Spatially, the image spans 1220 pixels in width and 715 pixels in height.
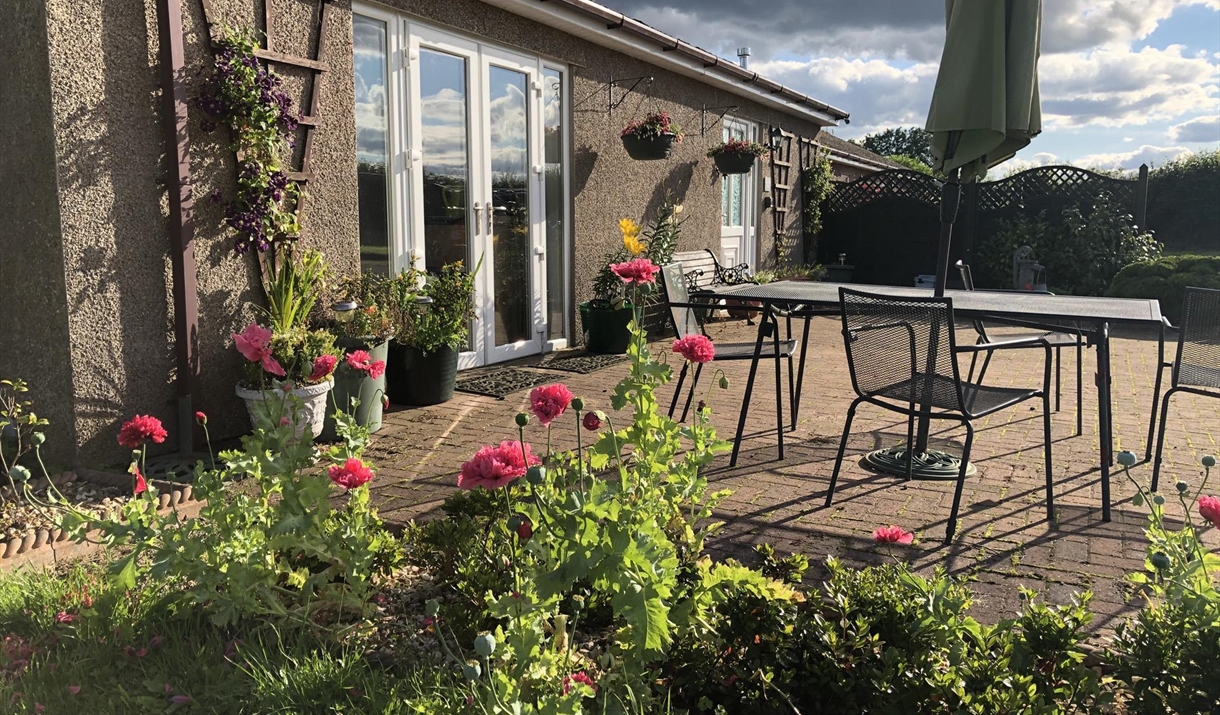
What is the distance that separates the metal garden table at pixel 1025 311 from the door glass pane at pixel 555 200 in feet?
9.17

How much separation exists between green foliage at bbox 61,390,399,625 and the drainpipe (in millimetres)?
2003

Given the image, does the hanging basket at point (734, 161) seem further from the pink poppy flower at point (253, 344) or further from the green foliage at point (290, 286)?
the pink poppy flower at point (253, 344)

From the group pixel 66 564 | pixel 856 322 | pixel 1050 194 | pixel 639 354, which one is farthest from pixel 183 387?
pixel 1050 194

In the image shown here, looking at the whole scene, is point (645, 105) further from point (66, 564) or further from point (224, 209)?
point (66, 564)

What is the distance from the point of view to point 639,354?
7.50 ft

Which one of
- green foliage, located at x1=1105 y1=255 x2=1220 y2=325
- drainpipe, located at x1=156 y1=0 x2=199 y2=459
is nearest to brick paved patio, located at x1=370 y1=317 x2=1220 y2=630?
drainpipe, located at x1=156 y1=0 x2=199 y2=459

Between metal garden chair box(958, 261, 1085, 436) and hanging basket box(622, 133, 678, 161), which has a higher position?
hanging basket box(622, 133, 678, 161)

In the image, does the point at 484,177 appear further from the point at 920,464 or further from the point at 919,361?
the point at 919,361

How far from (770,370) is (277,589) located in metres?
4.79

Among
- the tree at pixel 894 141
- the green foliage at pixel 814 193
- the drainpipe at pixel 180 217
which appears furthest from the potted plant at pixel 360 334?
the tree at pixel 894 141

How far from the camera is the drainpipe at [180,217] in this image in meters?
3.99

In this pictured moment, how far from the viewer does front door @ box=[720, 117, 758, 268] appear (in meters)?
10.7

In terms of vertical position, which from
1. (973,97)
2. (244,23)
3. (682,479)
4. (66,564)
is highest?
(244,23)

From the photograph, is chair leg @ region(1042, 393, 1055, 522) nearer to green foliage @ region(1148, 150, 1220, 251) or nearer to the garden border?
the garden border
